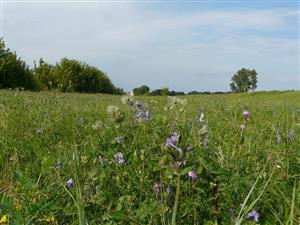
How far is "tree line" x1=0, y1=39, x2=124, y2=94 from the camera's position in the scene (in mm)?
37094

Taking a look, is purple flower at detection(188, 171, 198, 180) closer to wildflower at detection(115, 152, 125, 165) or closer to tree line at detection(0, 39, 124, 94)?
wildflower at detection(115, 152, 125, 165)

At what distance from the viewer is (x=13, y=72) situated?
→ 37375 mm

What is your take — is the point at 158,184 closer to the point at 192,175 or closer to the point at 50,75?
the point at 192,175

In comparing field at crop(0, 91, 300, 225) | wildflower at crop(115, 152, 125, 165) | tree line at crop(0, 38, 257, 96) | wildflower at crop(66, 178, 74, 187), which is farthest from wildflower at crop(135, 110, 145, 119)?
tree line at crop(0, 38, 257, 96)

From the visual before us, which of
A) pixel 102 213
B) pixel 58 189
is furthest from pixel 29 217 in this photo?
pixel 58 189

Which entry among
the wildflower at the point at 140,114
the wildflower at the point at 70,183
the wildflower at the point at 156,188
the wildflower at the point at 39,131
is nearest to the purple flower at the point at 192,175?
the wildflower at the point at 156,188

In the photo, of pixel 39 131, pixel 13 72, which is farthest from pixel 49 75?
pixel 39 131

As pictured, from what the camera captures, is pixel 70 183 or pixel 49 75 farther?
pixel 49 75

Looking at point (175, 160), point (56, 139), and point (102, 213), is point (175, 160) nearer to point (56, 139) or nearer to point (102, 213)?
point (102, 213)

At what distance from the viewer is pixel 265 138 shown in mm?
3645

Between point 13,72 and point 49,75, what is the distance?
10472mm

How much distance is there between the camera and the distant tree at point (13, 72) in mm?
36625

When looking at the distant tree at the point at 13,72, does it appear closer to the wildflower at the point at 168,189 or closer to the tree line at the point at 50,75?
the tree line at the point at 50,75

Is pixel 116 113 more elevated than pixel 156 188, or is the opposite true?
pixel 116 113
